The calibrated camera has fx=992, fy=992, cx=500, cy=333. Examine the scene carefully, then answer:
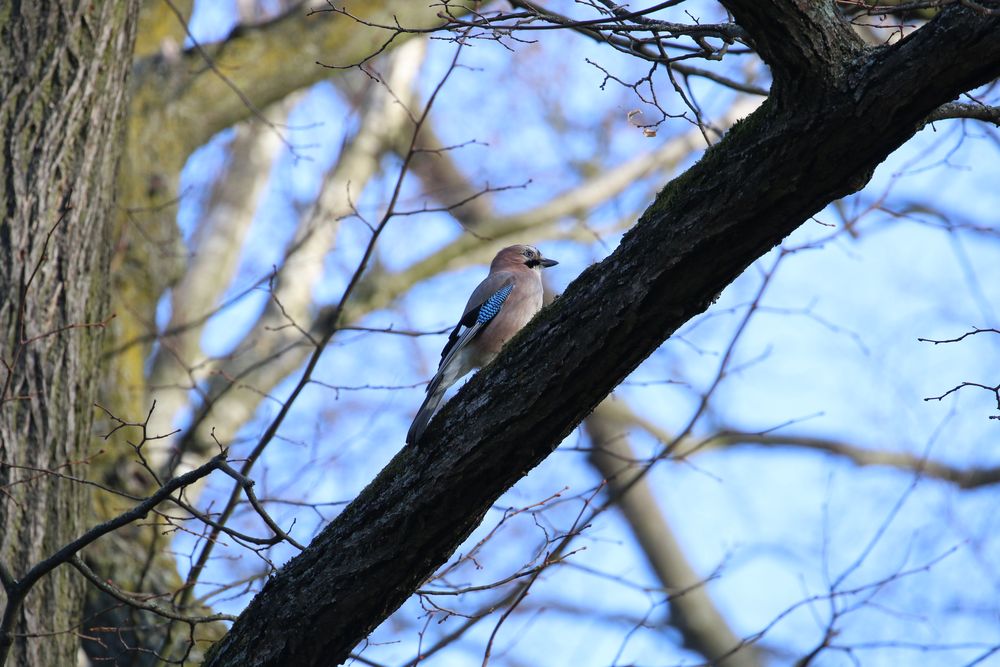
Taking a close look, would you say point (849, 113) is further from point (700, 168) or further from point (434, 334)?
point (434, 334)

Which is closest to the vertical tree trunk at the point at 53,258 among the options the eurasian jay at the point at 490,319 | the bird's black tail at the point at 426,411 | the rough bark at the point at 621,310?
the rough bark at the point at 621,310

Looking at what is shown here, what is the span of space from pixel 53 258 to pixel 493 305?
2314 millimetres

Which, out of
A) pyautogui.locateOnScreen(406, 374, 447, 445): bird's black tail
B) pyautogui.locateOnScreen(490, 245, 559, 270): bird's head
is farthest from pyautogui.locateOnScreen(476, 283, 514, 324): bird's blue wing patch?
pyautogui.locateOnScreen(406, 374, 447, 445): bird's black tail

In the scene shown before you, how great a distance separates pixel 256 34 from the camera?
8125 millimetres

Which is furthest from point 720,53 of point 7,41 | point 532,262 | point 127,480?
point 127,480

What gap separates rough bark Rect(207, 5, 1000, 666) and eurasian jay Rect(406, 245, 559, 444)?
3.94ft

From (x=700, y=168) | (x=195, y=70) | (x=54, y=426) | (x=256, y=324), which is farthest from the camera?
(x=256, y=324)

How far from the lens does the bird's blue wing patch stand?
5.52 metres

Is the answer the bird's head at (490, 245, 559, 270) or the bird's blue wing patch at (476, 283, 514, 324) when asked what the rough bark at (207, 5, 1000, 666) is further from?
the bird's head at (490, 245, 559, 270)

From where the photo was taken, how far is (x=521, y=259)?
6.72m

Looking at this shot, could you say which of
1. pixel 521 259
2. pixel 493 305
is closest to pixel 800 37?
pixel 493 305

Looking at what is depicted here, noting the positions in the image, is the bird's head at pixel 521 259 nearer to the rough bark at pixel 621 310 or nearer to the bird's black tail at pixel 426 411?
the bird's black tail at pixel 426 411

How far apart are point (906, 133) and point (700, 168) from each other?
0.60 meters

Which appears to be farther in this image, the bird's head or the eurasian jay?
the bird's head
